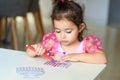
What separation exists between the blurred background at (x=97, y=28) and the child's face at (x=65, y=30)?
1.37 meters

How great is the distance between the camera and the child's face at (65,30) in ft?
4.19

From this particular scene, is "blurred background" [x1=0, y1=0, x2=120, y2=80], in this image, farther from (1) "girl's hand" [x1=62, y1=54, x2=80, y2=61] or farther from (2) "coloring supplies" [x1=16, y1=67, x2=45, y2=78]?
(2) "coloring supplies" [x1=16, y1=67, x2=45, y2=78]

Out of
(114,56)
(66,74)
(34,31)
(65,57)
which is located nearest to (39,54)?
(65,57)

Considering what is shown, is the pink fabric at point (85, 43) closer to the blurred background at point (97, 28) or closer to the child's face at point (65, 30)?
the child's face at point (65, 30)

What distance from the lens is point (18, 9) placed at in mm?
2678

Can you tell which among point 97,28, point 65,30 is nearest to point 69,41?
point 65,30

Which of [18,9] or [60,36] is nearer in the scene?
[60,36]

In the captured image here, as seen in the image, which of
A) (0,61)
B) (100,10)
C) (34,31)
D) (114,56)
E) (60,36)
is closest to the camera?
(0,61)

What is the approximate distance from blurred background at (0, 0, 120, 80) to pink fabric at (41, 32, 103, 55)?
4.21ft

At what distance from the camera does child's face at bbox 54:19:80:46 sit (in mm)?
1277

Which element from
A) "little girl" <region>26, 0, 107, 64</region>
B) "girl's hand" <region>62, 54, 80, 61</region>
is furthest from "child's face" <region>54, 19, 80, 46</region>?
"girl's hand" <region>62, 54, 80, 61</region>

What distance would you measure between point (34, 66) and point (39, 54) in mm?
130

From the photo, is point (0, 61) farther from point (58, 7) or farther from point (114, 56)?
point (114, 56)

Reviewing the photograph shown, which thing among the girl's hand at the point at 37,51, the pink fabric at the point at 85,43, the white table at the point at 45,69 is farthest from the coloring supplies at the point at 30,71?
the pink fabric at the point at 85,43
